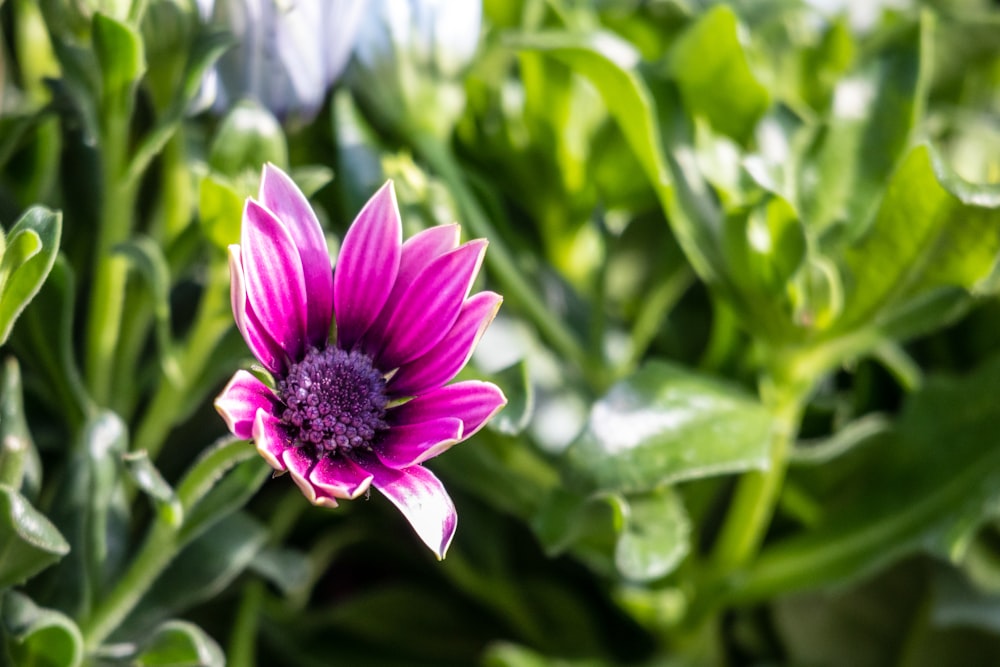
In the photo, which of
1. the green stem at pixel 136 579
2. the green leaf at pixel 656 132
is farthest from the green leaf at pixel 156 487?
the green leaf at pixel 656 132

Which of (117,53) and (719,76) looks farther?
(719,76)

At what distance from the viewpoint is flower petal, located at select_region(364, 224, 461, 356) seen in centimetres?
35

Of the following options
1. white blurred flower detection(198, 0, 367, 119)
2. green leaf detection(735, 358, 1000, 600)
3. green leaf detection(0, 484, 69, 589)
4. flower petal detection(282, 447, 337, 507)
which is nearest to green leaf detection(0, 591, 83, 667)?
green leaf detection(0, 484, 69, 589)

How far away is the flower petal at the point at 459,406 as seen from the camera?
0.33m

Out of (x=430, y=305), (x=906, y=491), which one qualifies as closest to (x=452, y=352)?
(x=430, y=305)

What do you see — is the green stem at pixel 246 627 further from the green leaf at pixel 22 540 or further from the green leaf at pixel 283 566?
the green leaf at pixel 22 540

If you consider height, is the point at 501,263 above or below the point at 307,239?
below

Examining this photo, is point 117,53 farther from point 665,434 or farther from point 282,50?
point 665,434

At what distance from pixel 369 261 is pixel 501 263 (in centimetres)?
19

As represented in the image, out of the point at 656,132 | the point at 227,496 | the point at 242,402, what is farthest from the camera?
Result: the point at 656,132

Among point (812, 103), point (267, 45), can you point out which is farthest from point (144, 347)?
point (812, 103)

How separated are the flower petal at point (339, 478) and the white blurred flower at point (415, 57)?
284 mm

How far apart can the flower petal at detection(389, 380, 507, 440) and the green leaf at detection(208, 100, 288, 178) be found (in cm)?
15

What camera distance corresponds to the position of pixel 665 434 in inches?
18.7
